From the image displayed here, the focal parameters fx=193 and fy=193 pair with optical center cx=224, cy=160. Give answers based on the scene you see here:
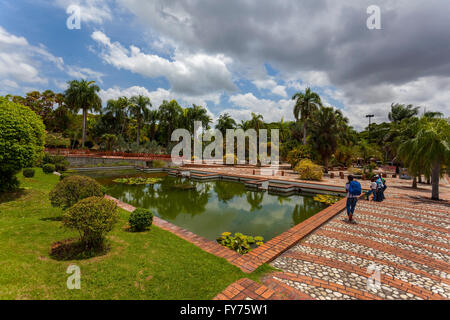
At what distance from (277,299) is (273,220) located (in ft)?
16.9

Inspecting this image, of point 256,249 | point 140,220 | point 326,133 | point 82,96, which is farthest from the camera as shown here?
point 82,96

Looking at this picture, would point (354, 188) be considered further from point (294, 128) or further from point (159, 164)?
point (294, 128)

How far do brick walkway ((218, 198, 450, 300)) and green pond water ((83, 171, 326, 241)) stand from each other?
76.4 inches

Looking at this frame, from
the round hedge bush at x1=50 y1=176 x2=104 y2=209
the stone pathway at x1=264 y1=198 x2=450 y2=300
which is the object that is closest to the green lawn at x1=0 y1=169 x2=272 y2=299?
the round hedge bush at x1=50 y1=176 x2=104 y2=209

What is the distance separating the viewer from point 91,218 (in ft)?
12.8

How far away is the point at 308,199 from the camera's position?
11969mm

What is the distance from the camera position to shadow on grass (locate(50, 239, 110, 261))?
3.83 meters

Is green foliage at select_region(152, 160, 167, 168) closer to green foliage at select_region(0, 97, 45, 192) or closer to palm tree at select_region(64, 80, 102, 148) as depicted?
palm tree at select_region(64, 80, 102, 148)

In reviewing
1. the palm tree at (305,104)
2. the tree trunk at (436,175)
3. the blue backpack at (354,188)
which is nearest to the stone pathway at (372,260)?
the blue backpack at (354,188)

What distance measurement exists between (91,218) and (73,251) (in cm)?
89

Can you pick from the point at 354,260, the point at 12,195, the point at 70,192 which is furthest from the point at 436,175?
the point at 12,195

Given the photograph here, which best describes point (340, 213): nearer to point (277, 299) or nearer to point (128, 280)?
point (277, 299)

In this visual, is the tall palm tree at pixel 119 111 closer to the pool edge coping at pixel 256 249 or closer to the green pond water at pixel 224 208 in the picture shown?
the green pond water at pixel 224 208
